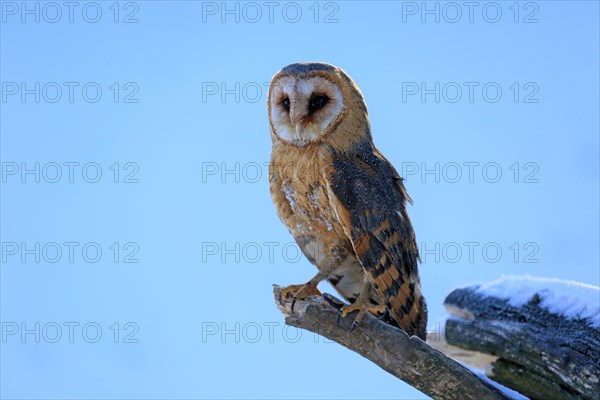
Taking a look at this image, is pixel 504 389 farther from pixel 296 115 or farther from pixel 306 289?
pixel 296 115

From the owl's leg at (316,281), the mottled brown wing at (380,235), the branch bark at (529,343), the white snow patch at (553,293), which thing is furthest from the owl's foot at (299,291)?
the white snow patch at (553,293)

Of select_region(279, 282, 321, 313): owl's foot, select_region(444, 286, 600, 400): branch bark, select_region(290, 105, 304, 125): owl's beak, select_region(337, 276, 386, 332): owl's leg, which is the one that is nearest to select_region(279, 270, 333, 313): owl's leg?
select_region(279, 282, 321, 313): owl's foot

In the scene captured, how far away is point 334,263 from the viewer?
462 centimetres

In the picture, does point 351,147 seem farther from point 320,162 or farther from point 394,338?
point 394,338

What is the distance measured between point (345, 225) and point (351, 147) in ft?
1.67

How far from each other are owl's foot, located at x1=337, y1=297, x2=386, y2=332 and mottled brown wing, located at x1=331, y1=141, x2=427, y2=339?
0.07 metres

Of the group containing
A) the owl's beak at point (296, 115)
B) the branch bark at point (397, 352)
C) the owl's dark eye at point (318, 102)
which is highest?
the owl's dark eye at point (318, 102)

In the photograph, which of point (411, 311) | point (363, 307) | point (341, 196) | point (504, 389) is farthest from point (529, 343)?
point (341, 196)

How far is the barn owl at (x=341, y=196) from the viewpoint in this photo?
173 inches

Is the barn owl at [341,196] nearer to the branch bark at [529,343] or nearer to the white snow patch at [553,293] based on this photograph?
the branch bark at [529,343]

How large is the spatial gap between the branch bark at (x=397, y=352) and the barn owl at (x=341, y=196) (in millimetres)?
94

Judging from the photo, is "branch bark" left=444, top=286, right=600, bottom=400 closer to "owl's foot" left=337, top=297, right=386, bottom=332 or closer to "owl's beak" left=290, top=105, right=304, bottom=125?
"owl's foot" left=337, top=297, right=386, bottom=332

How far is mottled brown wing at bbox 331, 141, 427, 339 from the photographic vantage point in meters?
4.36

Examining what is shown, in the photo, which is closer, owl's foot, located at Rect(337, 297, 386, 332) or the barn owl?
owl's foot, located at Rect(337, 297, 386, 332)
